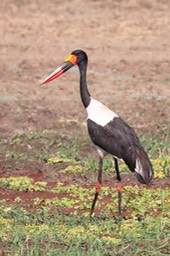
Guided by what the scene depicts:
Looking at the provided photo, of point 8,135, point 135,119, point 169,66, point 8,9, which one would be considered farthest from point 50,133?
point 8,9

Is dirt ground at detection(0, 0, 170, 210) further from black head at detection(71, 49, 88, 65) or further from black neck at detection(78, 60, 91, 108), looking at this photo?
black head at detection(71, 49, 88, 65)

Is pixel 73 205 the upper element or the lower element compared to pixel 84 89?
lower

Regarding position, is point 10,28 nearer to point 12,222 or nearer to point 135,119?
point 135,119

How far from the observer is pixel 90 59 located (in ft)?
50.9

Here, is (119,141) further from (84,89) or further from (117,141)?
(84,89)

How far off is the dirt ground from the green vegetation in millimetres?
399

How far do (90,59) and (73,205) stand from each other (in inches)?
310

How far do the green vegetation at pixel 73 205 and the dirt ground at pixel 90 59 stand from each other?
0.40m

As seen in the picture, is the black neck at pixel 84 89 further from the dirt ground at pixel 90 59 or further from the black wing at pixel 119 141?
the dirt ground at pixel 90 59

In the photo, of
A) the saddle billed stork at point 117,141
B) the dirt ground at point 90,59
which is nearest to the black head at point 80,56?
the saddle billed stork at point 117,141

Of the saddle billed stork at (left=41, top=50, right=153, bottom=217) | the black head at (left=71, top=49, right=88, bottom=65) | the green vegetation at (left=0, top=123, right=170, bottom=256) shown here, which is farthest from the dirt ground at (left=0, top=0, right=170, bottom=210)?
the black head at (left=71, top=49, right=88, bottom=65)

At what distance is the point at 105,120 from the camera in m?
7.49

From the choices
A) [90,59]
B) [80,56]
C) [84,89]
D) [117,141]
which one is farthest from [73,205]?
[90,59]

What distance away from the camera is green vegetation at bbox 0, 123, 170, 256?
6215 mm
